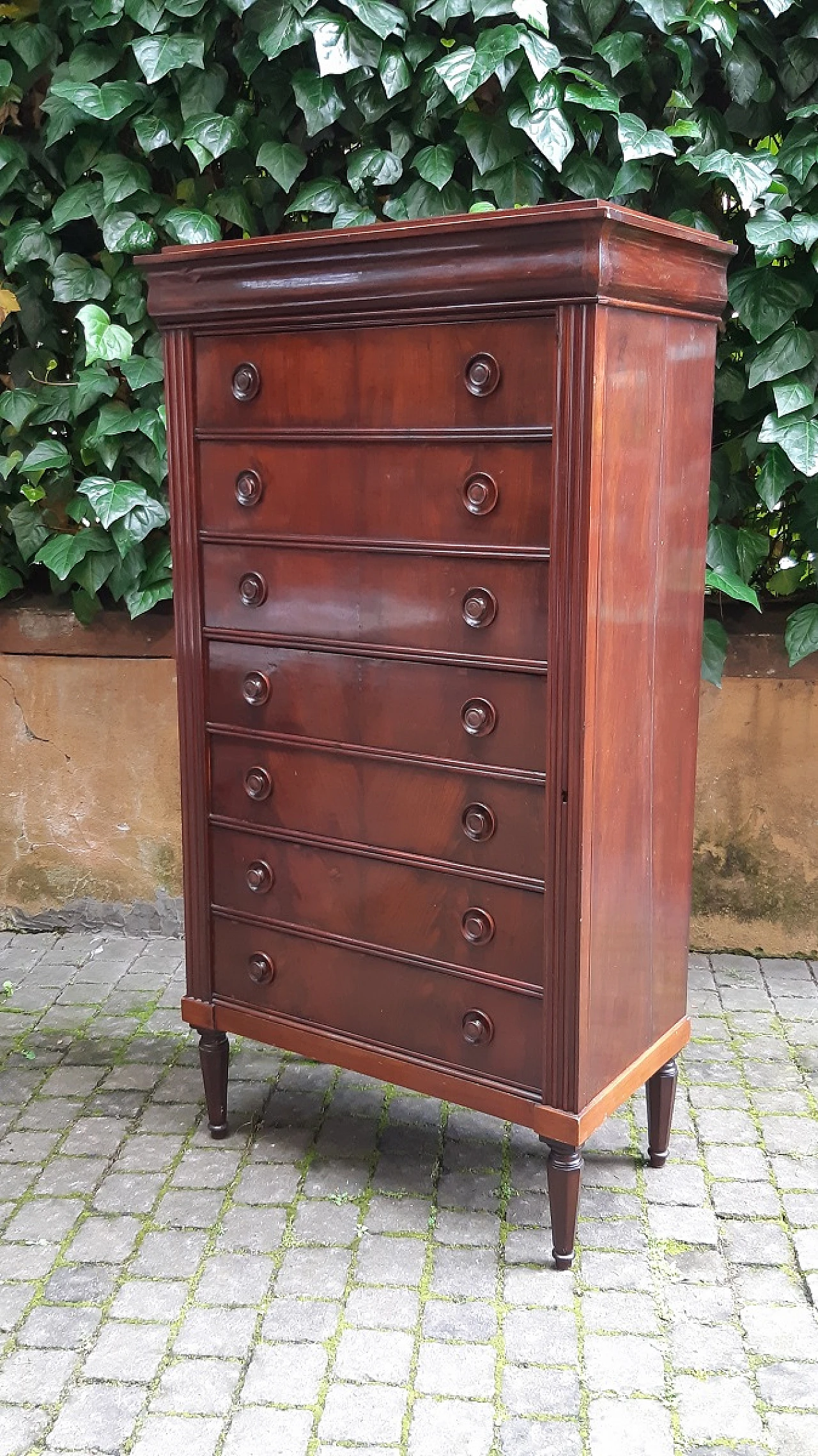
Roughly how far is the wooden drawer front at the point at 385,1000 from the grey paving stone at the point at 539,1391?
0.48m

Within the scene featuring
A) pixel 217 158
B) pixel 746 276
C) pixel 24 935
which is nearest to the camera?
pixel 746 276

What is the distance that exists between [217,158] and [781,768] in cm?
234

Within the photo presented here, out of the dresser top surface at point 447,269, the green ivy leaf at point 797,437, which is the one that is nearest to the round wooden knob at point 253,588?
the dresser top surface at point 447,269

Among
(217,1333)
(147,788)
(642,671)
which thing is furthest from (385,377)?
(147,788)

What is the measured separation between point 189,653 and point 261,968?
689 millimetres

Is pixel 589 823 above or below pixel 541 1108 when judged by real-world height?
above

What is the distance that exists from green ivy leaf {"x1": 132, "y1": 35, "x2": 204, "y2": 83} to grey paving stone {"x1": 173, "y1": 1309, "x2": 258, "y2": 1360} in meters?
2.92

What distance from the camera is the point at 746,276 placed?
3.27m

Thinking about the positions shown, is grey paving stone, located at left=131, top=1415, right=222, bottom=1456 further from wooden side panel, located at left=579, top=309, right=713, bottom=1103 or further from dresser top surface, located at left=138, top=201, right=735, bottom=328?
dresser top surface, located at left=138, top=201, right=735, bottom=328

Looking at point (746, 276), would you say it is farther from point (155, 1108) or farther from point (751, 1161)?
point (155, 1108)

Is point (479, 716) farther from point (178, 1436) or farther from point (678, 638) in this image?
point (178, 1436)

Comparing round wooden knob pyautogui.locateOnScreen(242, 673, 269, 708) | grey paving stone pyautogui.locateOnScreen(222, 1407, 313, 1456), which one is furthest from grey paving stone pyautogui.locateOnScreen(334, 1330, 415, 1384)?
round wooden knob pyautogui.locateOnScreen(242, 673, 269, 708)

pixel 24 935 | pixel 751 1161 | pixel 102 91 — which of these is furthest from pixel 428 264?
pixel 24 935

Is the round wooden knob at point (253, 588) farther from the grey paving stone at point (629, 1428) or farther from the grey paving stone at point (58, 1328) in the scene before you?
the grey paving stone at point (629, 1428)
